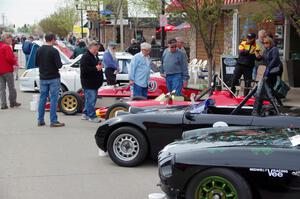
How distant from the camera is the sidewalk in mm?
12658

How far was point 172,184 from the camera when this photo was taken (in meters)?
4.47

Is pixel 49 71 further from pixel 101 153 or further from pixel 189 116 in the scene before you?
pixel 189 116

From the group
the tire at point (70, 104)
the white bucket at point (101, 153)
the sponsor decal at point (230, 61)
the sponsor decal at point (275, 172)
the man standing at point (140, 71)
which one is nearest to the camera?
the sponsor decal at point (275, 172)

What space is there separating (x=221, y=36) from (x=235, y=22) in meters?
3.16

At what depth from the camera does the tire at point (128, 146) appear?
21.8 feet

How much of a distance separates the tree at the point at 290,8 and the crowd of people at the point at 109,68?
0.85m

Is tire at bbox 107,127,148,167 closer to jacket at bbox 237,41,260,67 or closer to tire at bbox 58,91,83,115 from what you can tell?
tire at bbox 58,91,83,115

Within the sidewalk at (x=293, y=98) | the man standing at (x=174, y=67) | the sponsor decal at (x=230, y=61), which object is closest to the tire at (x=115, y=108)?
the man standing at (x=174, y=67)

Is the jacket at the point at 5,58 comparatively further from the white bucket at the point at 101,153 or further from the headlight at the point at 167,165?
the headlight at the point at 167,165

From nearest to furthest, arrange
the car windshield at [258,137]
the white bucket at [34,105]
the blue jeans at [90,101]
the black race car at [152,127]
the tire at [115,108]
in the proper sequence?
the car windshield at [258,137], the black race car at [152,127], the tire at [115,108], the blue jeans at [90,101], the white bucket at [34,105]

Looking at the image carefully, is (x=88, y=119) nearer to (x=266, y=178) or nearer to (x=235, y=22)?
(x=266, y=178)

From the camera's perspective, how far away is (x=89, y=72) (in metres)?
10.1

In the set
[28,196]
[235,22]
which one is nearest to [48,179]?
[28,196]

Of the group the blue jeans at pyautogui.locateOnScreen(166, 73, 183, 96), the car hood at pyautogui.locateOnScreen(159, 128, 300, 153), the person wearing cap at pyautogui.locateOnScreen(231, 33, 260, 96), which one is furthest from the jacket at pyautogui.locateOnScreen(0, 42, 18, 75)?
the car hood at pyautogui.locateOnScreen(159, 128, 300, 153)
